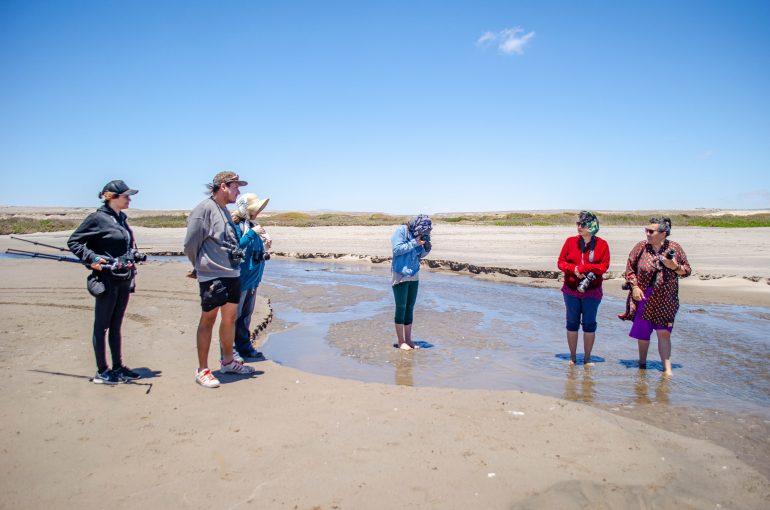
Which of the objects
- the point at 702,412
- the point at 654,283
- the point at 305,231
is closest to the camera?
the point at 702,412

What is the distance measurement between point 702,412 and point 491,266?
41.1 feet

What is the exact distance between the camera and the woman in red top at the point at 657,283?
582cm

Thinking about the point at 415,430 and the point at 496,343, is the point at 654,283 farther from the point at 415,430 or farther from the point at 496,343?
the point at 415,430

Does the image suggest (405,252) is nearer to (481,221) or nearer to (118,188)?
(118,188)

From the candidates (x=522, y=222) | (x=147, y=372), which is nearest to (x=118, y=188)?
(x=147, y=372)

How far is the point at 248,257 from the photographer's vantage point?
228 inches

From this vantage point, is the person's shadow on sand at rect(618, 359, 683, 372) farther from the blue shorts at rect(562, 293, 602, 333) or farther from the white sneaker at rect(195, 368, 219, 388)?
the white sneaker at rect(195, 368, 219, 388)

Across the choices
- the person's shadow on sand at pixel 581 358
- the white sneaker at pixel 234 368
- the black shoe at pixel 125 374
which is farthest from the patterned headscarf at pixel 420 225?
the black shoe at pixel 125 374

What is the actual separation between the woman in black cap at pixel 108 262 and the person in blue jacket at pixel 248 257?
1211mm

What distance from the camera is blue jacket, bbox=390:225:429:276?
6797 millimetres

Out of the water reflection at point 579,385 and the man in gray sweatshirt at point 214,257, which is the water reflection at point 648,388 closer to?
the water reflection at point 579,385

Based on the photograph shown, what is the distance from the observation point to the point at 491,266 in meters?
17.2

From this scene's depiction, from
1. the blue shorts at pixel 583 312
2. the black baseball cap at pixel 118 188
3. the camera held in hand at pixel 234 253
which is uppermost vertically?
the black baseball cap at pixel 118 188

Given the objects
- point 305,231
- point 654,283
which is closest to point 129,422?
point 654,283
